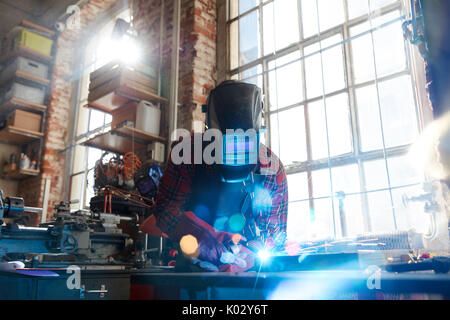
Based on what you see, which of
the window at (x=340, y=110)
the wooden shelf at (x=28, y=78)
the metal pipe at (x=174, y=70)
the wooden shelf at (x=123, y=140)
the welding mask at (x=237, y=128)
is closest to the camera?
the welding mask at (x=237, y=128)

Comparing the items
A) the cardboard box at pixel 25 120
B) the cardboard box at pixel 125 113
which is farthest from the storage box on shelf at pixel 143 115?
the cardboard box at pixel 25 120

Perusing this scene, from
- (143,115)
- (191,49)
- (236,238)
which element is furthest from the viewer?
(191,49)

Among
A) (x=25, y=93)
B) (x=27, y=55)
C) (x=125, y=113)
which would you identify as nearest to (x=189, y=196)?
(x=125, y=113)

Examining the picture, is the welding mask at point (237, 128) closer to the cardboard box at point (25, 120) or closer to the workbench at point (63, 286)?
the workbench at point (63, 286)

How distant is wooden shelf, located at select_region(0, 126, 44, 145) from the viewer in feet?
14.9

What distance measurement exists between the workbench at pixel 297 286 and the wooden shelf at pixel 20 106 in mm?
4693

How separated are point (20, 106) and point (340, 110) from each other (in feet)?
13.5

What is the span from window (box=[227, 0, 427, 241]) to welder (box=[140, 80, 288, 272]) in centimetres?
73

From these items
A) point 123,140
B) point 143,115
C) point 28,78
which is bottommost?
point 123,140

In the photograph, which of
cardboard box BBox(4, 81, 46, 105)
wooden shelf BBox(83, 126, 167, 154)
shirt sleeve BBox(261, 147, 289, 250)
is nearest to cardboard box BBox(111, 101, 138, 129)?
wooden shelf BBox(83, 126, 167, 154)

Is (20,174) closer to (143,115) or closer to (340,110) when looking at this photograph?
(143,115)

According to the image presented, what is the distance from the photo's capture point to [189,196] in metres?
1.58

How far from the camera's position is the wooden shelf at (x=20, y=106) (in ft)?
14.9

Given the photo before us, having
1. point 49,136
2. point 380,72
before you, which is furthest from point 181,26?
point 49,136
